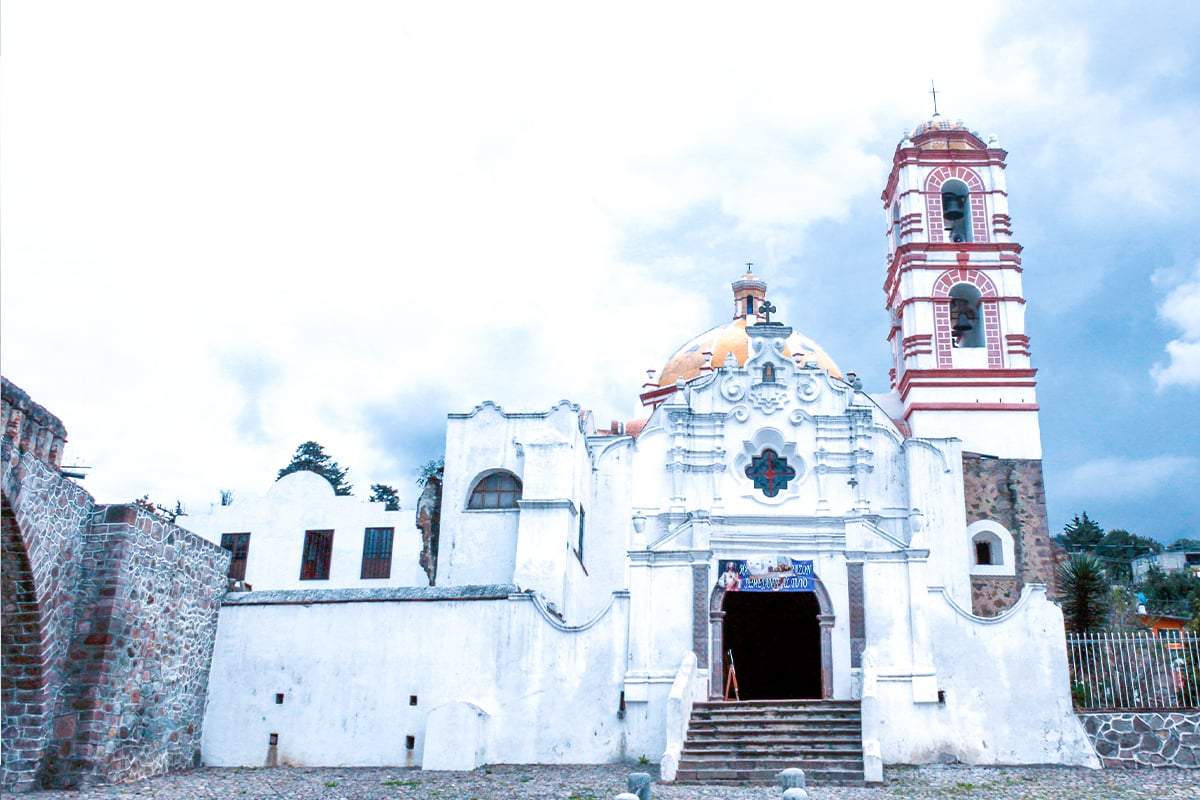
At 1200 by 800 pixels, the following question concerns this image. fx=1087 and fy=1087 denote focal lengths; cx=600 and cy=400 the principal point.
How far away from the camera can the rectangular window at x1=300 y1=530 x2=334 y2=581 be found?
85.1ft

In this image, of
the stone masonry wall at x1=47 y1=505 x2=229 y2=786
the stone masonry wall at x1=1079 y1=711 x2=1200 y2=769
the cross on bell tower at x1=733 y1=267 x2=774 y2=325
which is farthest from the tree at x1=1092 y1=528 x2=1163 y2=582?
the stone masonry wall at x1=47 y1=505 x2=229 y2=786

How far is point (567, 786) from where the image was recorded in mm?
14492

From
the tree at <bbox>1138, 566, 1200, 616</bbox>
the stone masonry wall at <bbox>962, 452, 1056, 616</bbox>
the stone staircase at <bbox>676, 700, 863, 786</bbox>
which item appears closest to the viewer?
the stone staircase at <bbox>676, 700, 863, 786</bbox>

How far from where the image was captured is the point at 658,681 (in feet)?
59.5

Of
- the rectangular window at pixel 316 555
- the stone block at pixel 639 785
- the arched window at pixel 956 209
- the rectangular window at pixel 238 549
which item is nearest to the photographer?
the stone block at pixel 639 785

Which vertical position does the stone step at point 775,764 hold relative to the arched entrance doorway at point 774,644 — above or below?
below

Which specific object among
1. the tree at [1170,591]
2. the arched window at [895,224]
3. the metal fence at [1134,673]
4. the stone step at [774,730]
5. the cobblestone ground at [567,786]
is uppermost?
the arched window at [895,224]

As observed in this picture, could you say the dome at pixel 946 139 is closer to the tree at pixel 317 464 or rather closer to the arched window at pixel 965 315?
the arched window at pixel 965 315

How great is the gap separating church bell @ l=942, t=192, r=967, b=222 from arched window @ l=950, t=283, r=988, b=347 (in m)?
2.38

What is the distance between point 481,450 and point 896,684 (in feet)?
32.0

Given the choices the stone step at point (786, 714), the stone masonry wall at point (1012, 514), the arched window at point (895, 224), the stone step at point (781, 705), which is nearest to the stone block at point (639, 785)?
the stone step at point (786, 714)

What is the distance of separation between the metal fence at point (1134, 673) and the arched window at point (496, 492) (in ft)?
35.9

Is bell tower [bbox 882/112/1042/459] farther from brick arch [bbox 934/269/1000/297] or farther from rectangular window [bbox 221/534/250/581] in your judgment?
rectangular window [bbox 221/534/250/581]

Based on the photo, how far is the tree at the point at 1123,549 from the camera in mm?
63000
